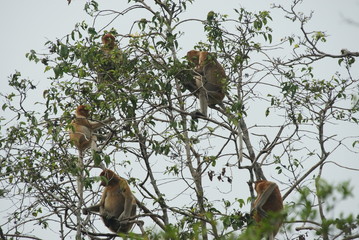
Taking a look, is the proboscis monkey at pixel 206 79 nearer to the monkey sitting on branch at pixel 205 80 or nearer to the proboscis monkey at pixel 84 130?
the monkey sitting on branch at pixel 205 80

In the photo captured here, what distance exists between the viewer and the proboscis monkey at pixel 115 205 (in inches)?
251

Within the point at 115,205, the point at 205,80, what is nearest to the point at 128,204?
the point at 115,205

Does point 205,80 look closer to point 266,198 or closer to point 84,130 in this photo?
point 266,198

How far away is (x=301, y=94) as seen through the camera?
625 cm

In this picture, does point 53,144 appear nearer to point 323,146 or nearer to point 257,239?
point 323,146

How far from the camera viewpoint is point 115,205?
6.62 m

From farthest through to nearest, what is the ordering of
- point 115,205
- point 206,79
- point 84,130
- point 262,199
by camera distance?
point 84,130 → point 206,79 → point 115,205 → point 262,199

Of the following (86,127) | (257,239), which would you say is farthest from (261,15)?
(257,239)

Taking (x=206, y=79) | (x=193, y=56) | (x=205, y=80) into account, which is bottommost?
(x=205, y=80)

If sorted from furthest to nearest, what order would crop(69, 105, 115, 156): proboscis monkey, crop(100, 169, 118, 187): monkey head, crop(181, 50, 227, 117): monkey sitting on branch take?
crop(69, 105, 115, 156): proboscis monkey
crop(181, 50, 227, 117): monkey sitting on branch
crop(100, 169, 118, 187): monkey head

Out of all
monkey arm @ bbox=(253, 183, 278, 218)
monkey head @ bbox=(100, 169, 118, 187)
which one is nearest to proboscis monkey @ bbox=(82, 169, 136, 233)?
monkey head @ bbox=(100, 169, 118, 187)

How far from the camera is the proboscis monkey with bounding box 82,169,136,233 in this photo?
6.36m

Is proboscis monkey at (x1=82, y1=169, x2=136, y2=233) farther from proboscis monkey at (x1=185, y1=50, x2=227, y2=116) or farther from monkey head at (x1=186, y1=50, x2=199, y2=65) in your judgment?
monkey head at (x1=186, y1=50, x2=199, y2=65)

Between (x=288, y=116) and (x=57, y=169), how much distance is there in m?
2.66
